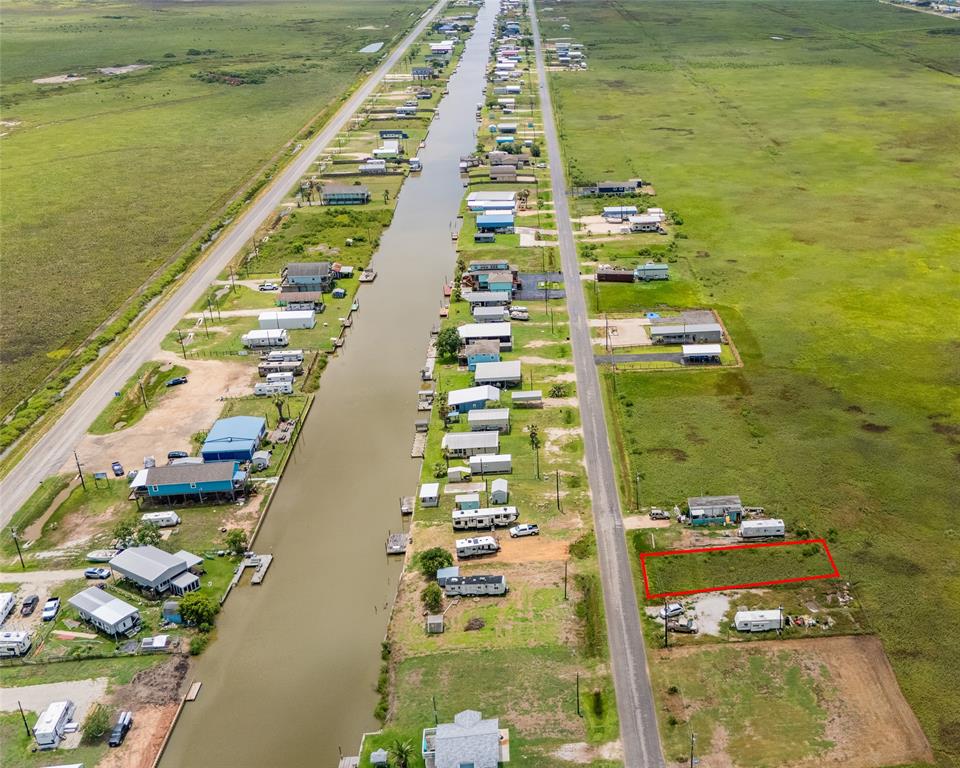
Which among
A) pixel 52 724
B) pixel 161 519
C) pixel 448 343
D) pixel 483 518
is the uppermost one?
pixel 448 343

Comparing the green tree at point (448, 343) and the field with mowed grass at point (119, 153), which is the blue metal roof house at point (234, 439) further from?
the field with mowed grass at point (119, 153)

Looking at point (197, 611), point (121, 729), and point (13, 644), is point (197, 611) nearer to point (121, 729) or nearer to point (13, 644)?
point (121, 729)

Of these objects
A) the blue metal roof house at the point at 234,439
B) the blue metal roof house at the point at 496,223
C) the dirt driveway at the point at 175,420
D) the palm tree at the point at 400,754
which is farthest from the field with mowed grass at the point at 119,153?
the palm tree at the point at 400,754

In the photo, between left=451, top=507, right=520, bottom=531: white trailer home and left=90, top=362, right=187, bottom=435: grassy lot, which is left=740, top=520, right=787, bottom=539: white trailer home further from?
left=90, top=362, right=187, bottom=435: grassy lot

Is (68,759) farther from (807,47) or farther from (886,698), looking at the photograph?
(807,47)

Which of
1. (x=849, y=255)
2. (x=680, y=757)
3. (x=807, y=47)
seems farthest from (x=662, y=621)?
(x=807, y=47)

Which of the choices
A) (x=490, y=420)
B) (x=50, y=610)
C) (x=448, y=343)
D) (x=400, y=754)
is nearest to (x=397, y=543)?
(x=490, y=420)

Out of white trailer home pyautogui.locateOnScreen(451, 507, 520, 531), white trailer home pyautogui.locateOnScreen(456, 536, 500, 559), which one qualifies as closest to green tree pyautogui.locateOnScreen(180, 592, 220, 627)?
white trailer home pyautogui.locateOnScreen(456, 536, 500, 559)
